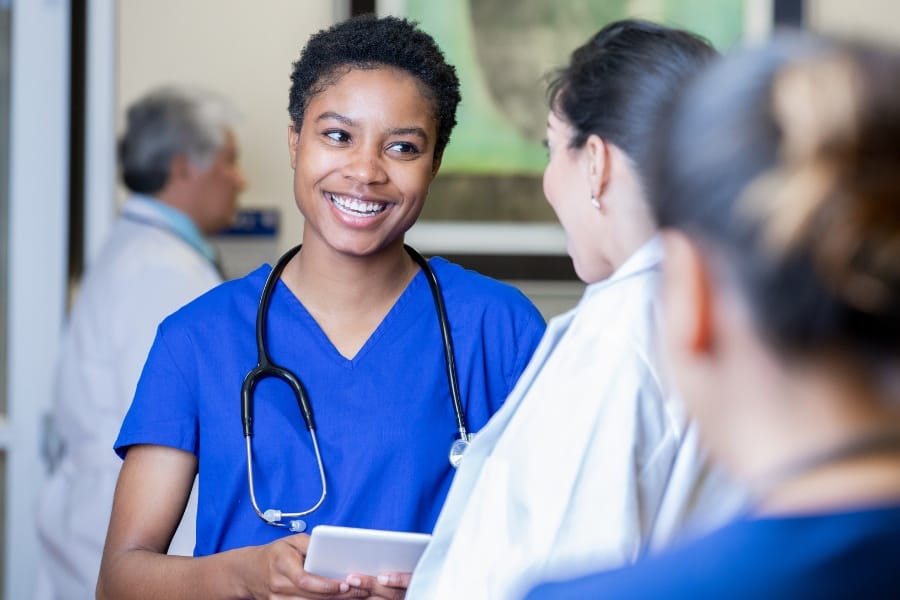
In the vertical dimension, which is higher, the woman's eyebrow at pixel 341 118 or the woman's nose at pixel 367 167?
the woman's eyebrow at pixel 341 118

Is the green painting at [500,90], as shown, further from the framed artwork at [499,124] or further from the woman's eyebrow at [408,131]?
the woman's eyebrow at [408,131]

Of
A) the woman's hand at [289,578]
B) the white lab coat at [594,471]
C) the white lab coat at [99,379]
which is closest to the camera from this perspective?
the white lab coat at [594,471]

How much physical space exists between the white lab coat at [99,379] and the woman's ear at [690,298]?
204 cm

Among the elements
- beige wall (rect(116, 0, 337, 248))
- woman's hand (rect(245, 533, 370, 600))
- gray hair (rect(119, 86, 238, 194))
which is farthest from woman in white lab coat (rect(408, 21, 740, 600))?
beige wall (rect(116, 0, 337, 248))

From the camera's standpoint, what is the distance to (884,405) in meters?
0.58

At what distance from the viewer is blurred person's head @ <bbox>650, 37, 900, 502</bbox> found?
567 millimetres

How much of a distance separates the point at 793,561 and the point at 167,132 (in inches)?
98.4

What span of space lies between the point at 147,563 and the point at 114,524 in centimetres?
8

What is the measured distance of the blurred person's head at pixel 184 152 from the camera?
9.34ft

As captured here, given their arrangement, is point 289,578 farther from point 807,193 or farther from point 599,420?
point 807,193

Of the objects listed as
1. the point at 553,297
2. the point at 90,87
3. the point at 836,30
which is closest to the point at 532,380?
the point at 836,30

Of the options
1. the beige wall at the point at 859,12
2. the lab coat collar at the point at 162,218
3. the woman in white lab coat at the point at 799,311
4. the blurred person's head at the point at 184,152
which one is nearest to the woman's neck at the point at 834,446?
the woman in white lab coat at the point at 799,311

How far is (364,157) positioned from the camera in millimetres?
1443

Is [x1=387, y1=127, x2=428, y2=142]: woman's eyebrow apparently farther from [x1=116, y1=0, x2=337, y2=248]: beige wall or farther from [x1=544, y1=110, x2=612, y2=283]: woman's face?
[x1=116, y1=0, x2=337, y2=248]: beige wall
